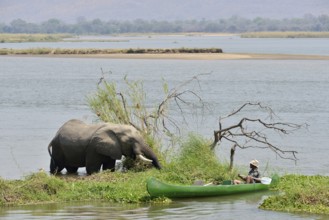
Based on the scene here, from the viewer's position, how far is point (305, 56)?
100375mm

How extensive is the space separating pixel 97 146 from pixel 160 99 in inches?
1025

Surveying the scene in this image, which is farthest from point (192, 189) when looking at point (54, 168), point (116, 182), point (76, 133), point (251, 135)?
point (54, 168)

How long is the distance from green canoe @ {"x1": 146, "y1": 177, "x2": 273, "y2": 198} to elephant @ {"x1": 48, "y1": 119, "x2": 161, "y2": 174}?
305cm

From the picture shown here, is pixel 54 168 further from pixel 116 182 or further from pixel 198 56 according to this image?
pixel 198 56

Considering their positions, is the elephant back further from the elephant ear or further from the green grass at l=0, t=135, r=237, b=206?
the green grass at l=0, t=135, r=237, b=206

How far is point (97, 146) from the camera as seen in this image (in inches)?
1048

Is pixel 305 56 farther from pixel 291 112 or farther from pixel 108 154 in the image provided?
pixel 108 154

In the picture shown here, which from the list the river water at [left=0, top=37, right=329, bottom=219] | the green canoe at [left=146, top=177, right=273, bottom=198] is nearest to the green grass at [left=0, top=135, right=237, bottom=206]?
the green canoe at [left=146, top=177, right=273, bottom=198]

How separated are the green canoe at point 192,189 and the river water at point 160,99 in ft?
0.61

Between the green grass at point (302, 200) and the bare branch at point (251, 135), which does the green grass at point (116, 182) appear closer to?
the bare branch at point (251, 135)

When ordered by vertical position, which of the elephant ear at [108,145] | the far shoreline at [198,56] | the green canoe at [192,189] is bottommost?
the far shoreline at [198,56]

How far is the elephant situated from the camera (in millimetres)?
26438

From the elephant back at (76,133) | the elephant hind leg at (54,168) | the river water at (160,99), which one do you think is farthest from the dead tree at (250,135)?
the elephant hind leg at (54,168)

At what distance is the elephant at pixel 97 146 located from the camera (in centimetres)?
2644
